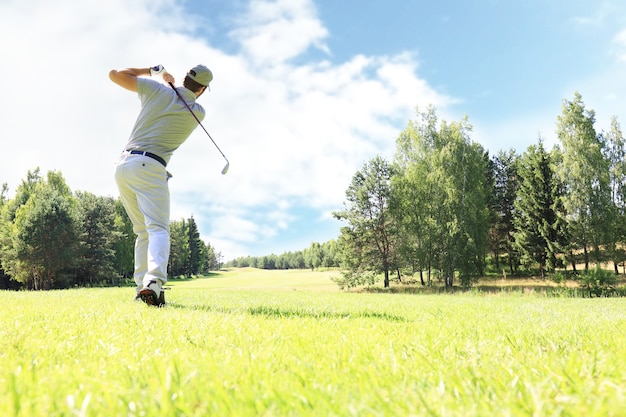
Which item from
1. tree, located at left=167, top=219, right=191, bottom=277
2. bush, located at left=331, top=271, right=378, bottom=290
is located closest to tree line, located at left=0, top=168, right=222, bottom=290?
tree, located at left=167, top=219, right=191, bottom=277

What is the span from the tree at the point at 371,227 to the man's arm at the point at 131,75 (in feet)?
97.3

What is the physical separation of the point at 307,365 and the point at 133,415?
0.80 metres

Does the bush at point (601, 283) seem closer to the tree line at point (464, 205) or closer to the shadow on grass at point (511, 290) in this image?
the shadow on grass at point (511, 290)

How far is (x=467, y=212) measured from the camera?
2938 centimetres

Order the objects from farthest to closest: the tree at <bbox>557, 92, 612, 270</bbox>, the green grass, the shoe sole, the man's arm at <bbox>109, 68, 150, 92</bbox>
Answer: the tree at <bbox>557, 92, 612, 270</bbox>, the man's arm at <bbox>109, 68, 150, 92</bbox>, the shoe sole, the green grass

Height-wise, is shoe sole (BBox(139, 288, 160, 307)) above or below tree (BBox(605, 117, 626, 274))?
below

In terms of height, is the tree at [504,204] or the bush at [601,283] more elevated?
the tree at [504,204]

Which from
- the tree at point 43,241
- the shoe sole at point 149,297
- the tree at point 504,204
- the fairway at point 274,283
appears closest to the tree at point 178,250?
the fairway at point 274,283

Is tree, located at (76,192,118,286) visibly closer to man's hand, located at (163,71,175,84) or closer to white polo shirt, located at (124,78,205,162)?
white polo shirt, located at (124,78,205,162)

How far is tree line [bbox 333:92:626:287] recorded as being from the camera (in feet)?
96.4

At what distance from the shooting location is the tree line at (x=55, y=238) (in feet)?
114

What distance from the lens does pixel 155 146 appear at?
4.74m

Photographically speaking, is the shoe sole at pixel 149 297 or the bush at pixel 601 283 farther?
the bush at pixel 601 283

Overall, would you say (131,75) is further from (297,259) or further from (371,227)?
(297,259)
